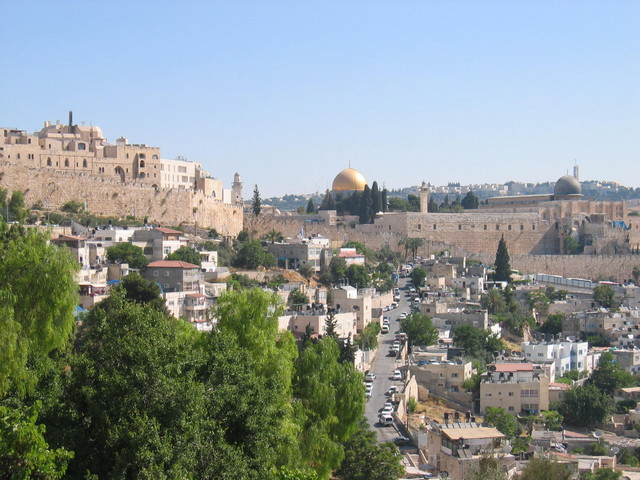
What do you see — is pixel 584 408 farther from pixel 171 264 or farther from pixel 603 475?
pixel 171 264

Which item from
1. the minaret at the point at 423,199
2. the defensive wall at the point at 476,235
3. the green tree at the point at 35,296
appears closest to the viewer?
the green tree at the point at 35,296

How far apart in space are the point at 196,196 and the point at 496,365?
21.4 m

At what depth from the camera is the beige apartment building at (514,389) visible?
2650 cm

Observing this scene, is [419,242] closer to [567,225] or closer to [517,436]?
[567,225]

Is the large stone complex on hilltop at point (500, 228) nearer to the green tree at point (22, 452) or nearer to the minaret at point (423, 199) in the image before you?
the minaret at point (423, 199)

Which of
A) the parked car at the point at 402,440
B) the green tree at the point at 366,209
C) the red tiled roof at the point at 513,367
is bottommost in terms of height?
the parked car at the point at 402,440

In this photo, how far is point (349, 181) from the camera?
193ft

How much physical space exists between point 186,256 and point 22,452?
23447 mm

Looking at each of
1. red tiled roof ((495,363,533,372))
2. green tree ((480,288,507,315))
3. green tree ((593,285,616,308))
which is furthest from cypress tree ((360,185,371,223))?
red tiled roof ((495,363,533,372))

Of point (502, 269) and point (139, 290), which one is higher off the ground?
point (139, 290)

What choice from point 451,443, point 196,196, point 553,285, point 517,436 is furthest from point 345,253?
point 451,443

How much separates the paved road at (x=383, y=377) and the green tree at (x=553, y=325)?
15.6ft

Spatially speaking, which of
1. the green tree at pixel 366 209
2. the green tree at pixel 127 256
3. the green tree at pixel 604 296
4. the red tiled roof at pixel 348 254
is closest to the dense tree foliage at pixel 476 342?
the green tree at pixel 127 256

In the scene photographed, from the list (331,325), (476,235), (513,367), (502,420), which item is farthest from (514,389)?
(476,235)
